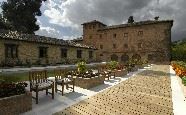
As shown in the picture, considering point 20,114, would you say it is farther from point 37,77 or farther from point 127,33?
point 127,33

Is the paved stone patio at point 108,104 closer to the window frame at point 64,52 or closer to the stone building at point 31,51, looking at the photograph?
the stone building at point 31,51

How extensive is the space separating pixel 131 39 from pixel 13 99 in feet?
135

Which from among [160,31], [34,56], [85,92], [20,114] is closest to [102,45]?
[160,31]

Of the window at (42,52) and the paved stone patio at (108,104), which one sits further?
the window at (42,52)

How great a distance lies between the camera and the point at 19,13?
136 feet

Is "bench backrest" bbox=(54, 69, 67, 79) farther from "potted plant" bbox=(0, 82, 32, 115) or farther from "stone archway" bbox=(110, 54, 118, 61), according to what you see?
"stone archway" bbox=(110, 54, 118, 61)

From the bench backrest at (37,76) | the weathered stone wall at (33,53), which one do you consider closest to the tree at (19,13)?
the weathered stone wall at (33,53)

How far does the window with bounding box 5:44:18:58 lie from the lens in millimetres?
20089

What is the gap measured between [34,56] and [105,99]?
17755 mm

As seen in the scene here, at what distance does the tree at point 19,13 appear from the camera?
1599 inches

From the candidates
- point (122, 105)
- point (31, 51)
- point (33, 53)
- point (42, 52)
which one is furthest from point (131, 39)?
point (122, 105)

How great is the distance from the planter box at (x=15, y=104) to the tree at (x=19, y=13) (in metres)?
37.3

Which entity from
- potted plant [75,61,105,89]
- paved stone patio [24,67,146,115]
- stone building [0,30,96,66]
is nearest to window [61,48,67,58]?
stone building [0,30,96,66]

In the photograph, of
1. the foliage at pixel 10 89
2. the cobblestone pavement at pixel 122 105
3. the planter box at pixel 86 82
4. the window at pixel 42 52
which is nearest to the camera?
the foliage at pixel 10 89
